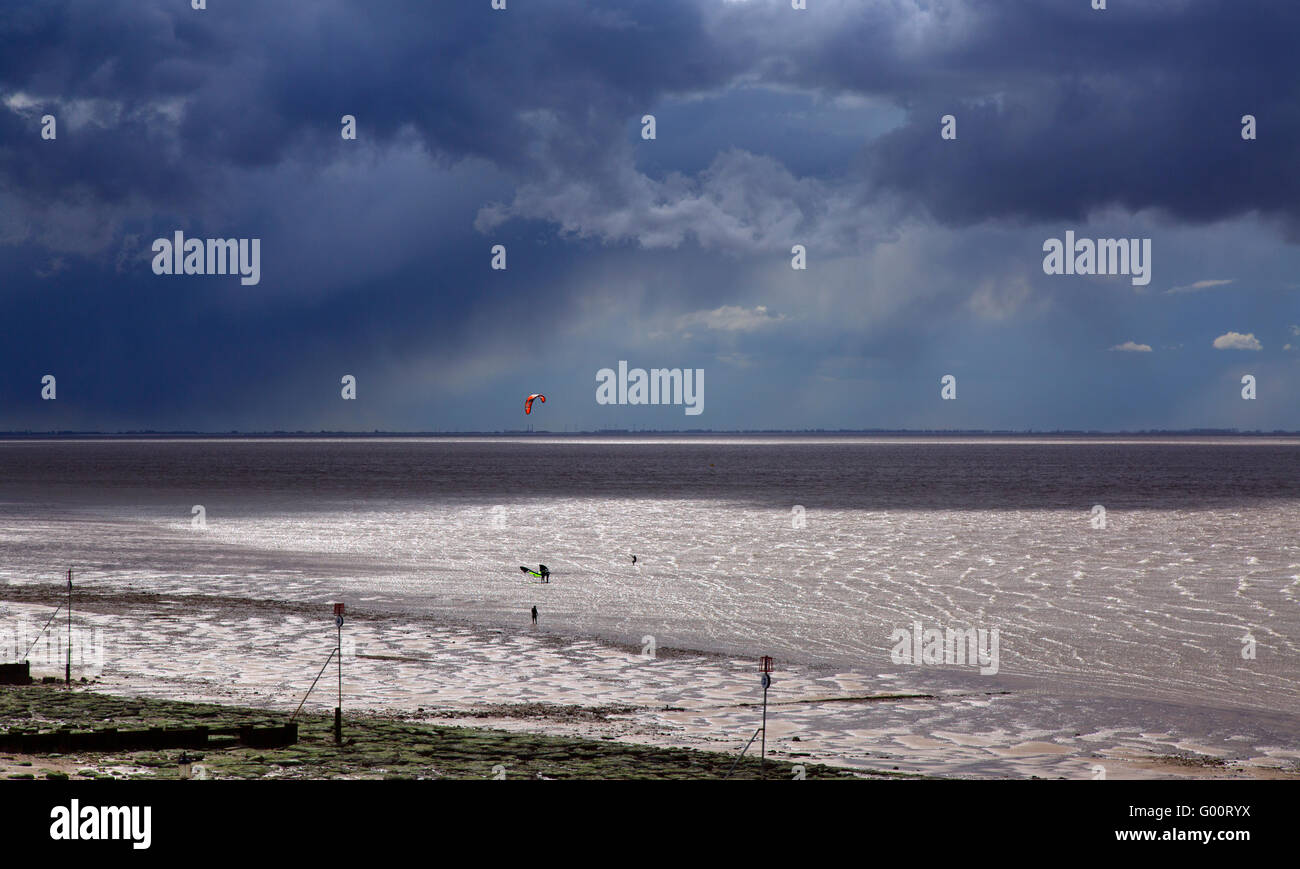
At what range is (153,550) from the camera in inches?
1892

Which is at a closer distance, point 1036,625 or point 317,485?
point 1036,625

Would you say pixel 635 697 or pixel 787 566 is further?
pixel 787 566

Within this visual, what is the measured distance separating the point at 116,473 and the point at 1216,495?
4427 inches

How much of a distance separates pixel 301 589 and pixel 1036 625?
72.4 ft

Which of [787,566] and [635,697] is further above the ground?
[787,566]

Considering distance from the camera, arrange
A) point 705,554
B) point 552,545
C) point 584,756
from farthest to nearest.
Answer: point 552,545 < point 705,554 < point 584,756

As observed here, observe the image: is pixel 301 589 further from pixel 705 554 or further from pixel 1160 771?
pixel 1160 771

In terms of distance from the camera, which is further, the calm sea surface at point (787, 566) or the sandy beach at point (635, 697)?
the calm sea surface at point (787, 566)

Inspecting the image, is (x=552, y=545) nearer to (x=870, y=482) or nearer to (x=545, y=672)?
(x=545, y=672)

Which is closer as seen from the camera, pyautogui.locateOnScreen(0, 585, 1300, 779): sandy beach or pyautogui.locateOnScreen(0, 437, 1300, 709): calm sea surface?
pyautogui.locateOnScreen(0, 585, 1300, 779): sandy beach
